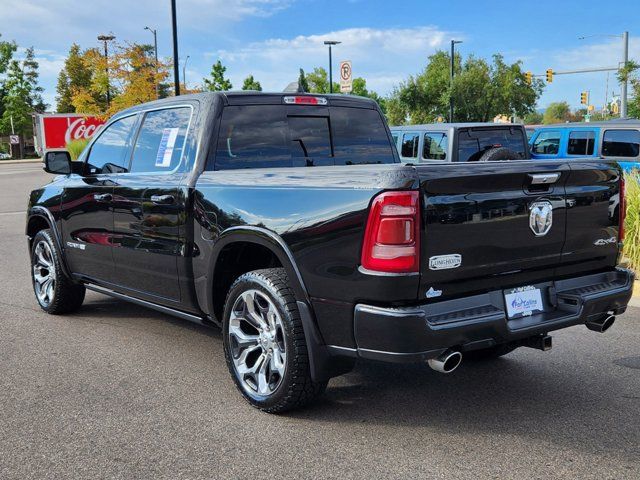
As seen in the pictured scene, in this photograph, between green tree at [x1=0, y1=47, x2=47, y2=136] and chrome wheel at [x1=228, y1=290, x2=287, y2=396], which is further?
green tree at [x1=0, y1=47, x2=47, y2=136]

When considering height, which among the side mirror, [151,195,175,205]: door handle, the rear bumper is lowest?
the rear bumper

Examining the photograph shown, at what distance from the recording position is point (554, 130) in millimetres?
13938

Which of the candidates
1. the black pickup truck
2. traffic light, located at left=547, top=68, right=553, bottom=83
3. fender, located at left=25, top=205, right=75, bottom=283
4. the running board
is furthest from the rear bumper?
traffic light, located at left=547, top=68, right=553, bottom=83

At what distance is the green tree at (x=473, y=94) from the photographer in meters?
49.8

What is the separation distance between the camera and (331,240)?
3400mm

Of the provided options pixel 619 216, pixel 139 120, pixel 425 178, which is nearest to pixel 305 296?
pixel 425 178

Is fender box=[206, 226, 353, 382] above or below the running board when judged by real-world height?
above

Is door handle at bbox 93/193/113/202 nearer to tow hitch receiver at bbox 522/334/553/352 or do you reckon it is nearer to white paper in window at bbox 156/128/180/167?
white paper in window at bbox 156/128/180/167

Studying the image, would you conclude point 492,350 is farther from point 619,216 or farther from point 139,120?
point 139,120

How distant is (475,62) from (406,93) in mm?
6636

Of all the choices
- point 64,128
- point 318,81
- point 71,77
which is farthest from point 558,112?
point 64,128

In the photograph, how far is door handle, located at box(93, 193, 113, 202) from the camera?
5.23m

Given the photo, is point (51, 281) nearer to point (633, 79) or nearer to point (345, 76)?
point (345, 76)

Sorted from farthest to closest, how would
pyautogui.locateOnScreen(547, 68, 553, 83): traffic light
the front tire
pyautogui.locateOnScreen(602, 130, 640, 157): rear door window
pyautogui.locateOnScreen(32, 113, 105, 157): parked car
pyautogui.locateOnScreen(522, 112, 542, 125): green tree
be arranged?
1. pyautogui.locateOnScreen(522, 112, 542, 125): green tree
2. pyautogui.locateOnScreen(32, 113, 105, 157): parked car
3. pyautogui.locateOnScreen(547, 68, 553, 83): traffic light
4. pyautogui.locateOnScreen(602, 130, 640, 157): rear door window
5. the front tire
